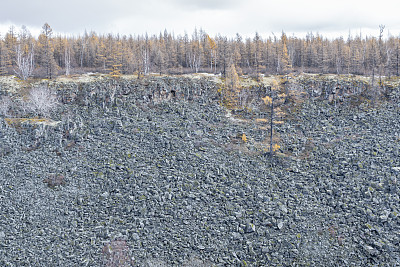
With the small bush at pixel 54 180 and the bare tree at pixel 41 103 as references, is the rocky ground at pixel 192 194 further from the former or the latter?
the bare tree at pixel 41 103

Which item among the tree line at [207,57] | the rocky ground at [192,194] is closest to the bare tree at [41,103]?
the rocky ground at [192,194]

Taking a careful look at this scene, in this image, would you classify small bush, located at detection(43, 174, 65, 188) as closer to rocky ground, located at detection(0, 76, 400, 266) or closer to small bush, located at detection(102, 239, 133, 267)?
rocky ground, located at detection(0, 76, 400, 266)

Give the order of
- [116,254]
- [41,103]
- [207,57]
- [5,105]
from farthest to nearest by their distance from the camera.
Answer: [207,57], [41,103], [5,105], [116,254]

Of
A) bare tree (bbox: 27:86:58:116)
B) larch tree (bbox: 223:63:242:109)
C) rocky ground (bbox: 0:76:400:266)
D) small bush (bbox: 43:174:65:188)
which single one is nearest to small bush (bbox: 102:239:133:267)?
rocky ground (bbox: 0:76:400:266)

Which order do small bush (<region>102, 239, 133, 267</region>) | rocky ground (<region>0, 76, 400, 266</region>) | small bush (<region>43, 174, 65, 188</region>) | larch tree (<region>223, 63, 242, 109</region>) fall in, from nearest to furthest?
small bush (<region>102, 239, 133, 267</region>) < rocky ground (<region>0, 76, 400, 266</region>) < small bush (<region>43, 174, 65, 188</region>) < larch tree (<region>223, 63, 242, 109</region>)

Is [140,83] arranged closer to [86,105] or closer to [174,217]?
[86,105]

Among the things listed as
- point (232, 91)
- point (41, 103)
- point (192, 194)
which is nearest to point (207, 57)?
point (232, 91)

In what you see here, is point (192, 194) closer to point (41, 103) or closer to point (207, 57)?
point (41, 103)

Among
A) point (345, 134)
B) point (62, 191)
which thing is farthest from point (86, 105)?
point (345, 134)
